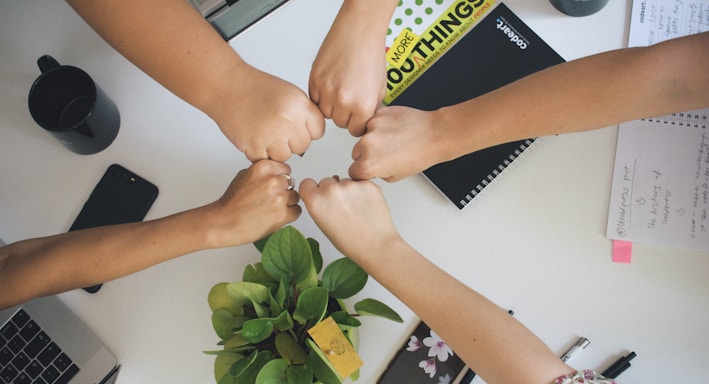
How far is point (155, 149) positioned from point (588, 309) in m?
0.60

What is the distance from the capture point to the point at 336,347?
0.54 m

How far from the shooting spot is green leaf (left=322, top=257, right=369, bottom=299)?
0.57 m

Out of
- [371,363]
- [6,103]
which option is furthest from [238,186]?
[6,103]

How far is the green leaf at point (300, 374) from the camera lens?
20.4 inches

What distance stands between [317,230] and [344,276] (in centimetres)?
14

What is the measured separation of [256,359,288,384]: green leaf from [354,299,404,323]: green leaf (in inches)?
3.6

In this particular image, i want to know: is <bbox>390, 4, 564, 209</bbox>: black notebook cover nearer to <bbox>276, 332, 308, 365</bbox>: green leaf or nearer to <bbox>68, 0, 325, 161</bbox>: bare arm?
<bbox>68, 0, 325, 161</bbox>: bare arm

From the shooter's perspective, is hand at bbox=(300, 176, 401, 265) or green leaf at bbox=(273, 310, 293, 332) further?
hand at bbox=(300, 176, 401, 265)

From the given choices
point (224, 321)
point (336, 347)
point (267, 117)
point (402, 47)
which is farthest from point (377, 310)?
point (402, 47)

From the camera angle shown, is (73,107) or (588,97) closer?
(588,97)

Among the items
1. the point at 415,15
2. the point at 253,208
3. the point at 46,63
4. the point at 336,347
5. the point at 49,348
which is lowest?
the point at 49,348

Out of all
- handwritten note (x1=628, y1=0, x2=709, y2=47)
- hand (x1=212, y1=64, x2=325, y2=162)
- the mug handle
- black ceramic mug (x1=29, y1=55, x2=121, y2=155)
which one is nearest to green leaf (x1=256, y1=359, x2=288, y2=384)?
hand (x1=212, y1=64, x2=325, y2=162)

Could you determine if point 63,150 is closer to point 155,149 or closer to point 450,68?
point 155,149

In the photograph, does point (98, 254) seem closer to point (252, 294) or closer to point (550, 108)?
point (252, 294)
